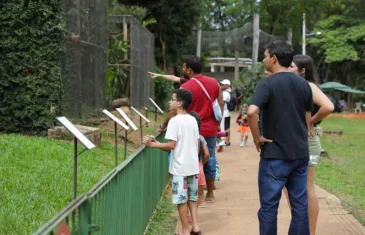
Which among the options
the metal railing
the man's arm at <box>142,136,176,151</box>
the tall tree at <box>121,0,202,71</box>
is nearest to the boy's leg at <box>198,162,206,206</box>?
the metal railing

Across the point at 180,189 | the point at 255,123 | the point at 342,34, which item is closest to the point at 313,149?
the point at 255,123

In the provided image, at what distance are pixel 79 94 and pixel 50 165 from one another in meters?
4.64

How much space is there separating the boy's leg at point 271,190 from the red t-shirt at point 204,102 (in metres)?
2.25

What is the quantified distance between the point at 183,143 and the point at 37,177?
2.25 meters

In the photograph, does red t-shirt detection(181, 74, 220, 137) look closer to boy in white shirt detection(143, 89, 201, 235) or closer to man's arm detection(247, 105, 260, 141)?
boy in white shirt detection(143, 89, 201, 235)

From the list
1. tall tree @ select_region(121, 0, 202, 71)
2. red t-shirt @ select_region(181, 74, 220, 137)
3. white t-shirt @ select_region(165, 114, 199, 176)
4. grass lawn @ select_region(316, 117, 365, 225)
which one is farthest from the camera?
tall tree @ select_region(121, 0, 202, 71)

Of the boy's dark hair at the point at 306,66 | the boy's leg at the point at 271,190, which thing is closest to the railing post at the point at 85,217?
the boy's leg at the point at 271,190

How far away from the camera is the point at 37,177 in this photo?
6.93m

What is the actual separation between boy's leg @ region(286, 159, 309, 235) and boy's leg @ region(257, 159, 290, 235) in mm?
144

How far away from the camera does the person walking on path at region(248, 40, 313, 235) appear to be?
4.61 m

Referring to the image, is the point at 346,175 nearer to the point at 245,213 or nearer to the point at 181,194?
the point at 245,213

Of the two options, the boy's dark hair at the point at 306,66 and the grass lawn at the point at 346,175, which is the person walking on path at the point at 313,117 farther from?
the grass lawn at the point at 346,175

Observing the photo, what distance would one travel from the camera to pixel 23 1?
34.5 feet

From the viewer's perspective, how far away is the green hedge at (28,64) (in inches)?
413
